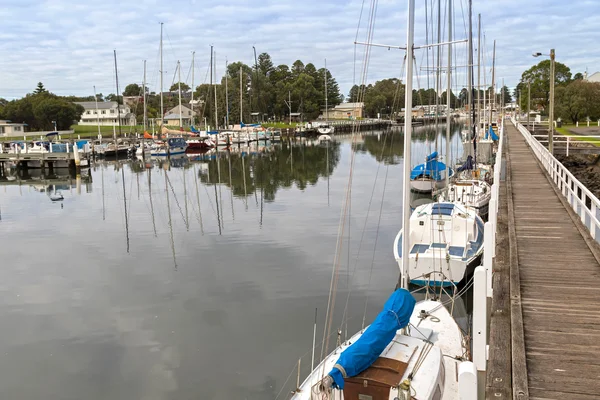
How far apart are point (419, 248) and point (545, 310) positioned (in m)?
8.70

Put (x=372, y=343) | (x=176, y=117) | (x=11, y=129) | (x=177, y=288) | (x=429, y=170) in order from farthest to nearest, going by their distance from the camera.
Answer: (x=176, y=117)
(x=11, y=129)
(x=429, y=170)
(x=177, y=288)
(x=372, y=343)

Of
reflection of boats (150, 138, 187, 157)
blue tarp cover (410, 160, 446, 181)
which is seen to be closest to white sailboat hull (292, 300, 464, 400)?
blue tarp cover (410, 160, 446, 181)

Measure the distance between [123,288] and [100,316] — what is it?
279cm

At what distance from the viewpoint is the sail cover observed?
27.9 feet

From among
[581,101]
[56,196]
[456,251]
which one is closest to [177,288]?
[456,251]

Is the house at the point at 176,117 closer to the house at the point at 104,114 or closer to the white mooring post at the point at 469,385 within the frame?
the house at the point at 104,114

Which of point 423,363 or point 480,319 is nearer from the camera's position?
point 480,319

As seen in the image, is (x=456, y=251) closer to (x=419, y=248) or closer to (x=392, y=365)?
(x=419, y=248)

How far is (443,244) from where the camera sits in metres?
18.2

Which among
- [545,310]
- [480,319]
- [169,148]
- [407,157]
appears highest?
[407,157]

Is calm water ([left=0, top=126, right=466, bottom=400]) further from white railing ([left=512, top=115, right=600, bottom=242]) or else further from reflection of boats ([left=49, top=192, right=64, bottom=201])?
white railing ([left=512, top=115, right=600, bottom=242])

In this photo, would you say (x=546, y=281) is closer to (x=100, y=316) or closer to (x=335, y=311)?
(x=335, y=311)

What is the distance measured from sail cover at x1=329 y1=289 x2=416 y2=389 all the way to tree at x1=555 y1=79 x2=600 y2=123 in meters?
71.1

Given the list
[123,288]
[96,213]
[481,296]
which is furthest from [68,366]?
[96,213]
